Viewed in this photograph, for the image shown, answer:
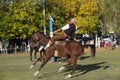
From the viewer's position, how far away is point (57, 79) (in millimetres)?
15875

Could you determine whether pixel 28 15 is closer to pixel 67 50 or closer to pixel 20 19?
pixel 20 19

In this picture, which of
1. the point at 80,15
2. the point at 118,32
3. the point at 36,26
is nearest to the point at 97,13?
the point at 80,15

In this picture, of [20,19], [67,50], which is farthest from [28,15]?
[67,50]

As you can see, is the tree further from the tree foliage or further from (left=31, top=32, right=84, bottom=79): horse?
(left=31, top=32, right=84, bottom=79): horse

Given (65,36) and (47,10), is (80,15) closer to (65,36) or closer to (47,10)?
(47,10)

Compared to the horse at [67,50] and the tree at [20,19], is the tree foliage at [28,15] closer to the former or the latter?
the tree at [20,19]

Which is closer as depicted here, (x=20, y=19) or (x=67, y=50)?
(x=67, y=50)

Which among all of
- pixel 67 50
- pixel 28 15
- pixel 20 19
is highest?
pixel 28 15

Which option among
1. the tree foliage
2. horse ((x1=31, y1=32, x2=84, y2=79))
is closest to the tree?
the tree foliage

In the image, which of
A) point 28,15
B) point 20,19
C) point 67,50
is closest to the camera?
point 67,50

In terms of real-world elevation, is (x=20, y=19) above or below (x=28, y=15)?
below

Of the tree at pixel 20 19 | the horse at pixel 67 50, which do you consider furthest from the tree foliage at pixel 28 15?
the horse at pixel 67 50

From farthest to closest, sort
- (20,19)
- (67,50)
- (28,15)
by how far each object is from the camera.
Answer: (28,15)
(20,19)
(67,50)

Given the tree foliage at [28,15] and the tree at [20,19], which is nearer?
the tree at [20,19]
